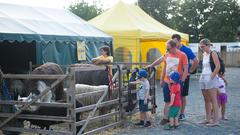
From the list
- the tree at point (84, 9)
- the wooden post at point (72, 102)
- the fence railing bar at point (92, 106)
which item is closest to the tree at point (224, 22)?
the tree at point (84, 9)

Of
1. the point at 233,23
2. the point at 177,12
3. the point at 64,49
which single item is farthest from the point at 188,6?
the point at 64,49

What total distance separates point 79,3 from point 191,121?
55264mm

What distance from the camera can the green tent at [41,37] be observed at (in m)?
10.5

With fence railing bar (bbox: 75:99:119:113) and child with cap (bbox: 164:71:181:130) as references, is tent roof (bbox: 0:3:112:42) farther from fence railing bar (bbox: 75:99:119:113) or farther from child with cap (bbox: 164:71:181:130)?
child with cap (bbox: 164:71:181:130)

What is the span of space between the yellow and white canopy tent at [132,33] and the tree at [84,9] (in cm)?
3846

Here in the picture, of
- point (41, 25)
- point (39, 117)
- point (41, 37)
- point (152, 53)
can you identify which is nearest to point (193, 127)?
point (39, 117)

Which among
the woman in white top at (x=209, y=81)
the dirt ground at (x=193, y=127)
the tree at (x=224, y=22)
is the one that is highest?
the tree at (x=224, y=22)

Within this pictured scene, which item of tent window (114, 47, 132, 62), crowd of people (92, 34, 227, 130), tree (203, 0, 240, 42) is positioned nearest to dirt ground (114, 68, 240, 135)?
crowd of people (92, 34, 227, 130)

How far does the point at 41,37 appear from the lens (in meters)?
10.8

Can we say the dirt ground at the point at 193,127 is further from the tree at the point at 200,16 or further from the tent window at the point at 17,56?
the tree at the point at 200,16

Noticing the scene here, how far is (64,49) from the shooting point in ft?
40.8

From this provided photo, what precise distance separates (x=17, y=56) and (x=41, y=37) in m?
1.75

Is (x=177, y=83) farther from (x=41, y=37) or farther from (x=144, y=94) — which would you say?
(x=41, y=37)

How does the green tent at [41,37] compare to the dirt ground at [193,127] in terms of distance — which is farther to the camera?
the green tent at [41,37]
